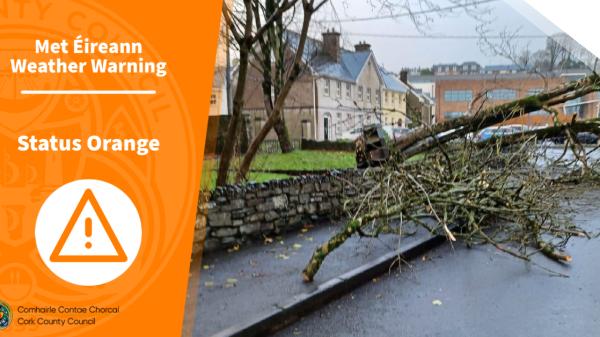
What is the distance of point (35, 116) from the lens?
1.58 m

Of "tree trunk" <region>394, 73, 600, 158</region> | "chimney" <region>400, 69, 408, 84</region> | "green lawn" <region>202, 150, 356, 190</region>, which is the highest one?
"chimney" <region>400, 69, 408, 84</region>

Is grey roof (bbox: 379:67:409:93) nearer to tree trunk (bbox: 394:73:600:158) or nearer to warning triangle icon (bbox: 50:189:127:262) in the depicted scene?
tree trunk (bbox: 394:73:600:158)

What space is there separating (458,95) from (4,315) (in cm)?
789

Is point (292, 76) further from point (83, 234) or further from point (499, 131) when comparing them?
point (83, 234)

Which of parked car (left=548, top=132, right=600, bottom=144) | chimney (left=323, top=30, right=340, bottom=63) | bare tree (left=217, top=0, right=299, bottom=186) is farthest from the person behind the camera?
chimney (left=323, top=30, right=340, bottom=63)

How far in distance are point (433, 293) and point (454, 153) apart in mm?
2995

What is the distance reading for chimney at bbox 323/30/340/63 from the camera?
8.97 meters

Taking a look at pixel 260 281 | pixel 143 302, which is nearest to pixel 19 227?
pixel 143 302

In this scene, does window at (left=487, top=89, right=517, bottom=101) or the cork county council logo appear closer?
the cork county council logo

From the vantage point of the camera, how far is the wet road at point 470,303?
323cm

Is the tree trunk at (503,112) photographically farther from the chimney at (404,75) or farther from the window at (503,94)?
the chimney at (404,75)

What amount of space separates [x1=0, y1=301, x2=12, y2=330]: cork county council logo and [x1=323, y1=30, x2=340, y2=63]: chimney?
8034 mm

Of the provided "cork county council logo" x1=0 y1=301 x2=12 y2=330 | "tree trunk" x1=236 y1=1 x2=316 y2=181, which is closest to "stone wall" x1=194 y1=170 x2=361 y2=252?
"tree trunk" x1=236 y1=1 x2=316 y2=181

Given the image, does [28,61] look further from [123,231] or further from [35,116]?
[123,231]
